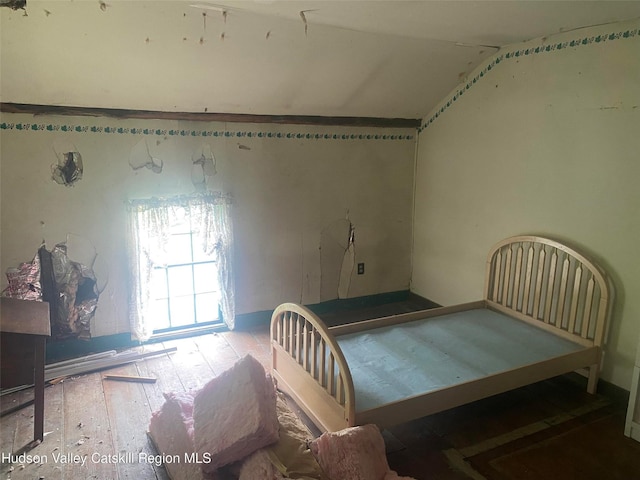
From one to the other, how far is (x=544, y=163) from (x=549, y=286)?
2.71 ft

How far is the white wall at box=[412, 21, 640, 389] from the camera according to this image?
271 cm

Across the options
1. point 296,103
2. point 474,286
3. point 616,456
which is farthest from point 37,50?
point 616,456

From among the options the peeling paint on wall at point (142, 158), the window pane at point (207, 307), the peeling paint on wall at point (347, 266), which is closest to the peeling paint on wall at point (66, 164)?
the peeling paint on wall at point (142, 158)

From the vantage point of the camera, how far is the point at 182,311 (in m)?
3.79

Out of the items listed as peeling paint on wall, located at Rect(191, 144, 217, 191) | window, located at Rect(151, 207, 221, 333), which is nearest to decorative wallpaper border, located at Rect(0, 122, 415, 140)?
peeling paint on wall, located at Rect(191, 144, 217, 191)

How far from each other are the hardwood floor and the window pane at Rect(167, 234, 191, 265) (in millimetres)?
887

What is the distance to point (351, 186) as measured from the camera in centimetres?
410

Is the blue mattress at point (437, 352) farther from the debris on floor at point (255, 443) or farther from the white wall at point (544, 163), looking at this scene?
the white wall at point (544, 163)

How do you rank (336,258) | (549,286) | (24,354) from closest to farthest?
(24,354) < (549,286) < (336,258)

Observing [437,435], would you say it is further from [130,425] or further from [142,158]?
[142,158]

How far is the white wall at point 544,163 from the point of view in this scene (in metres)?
2.71

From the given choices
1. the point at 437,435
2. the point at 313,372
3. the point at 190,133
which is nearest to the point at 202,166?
the point at 190,133

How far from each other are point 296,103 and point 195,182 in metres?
0.97

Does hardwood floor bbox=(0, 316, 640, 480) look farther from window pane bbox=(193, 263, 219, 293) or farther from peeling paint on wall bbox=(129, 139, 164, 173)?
peeling paint on wall bbox=(129, 139, 164, 173)
